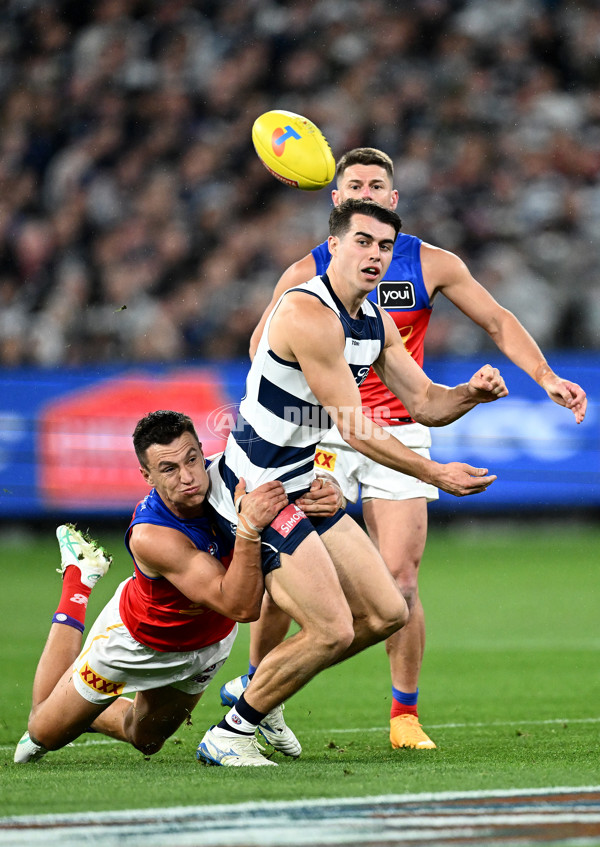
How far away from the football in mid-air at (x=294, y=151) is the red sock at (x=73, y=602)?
243cm

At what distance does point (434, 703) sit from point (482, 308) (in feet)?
7.77

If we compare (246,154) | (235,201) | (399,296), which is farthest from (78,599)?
(246,154)

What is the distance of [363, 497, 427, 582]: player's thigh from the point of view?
6148 millimetres

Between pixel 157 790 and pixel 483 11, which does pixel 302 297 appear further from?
pixel 483 11

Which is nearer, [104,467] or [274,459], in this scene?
[274,459]

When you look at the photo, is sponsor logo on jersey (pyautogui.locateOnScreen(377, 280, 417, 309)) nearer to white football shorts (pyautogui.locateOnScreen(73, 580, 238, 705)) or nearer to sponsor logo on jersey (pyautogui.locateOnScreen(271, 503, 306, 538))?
sponsor logo on jersey (pyautogui.locateOnScreen(271, 503, 306, 538))

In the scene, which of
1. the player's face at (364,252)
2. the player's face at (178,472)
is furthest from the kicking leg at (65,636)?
the player's face at (364,252)

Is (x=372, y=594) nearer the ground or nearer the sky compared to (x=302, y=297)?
nearer the ground

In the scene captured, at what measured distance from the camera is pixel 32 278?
618 inches

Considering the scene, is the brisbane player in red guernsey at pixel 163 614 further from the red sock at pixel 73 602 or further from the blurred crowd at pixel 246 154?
the blurred crowd at pixel 246 154

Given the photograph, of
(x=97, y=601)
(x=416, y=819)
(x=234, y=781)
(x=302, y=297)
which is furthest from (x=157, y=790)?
(x=97, y=601)

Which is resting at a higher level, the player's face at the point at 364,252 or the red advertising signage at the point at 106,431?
the player's face at the point at 364,252

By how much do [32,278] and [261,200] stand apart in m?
3.09

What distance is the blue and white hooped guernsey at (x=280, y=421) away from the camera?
5.14m
